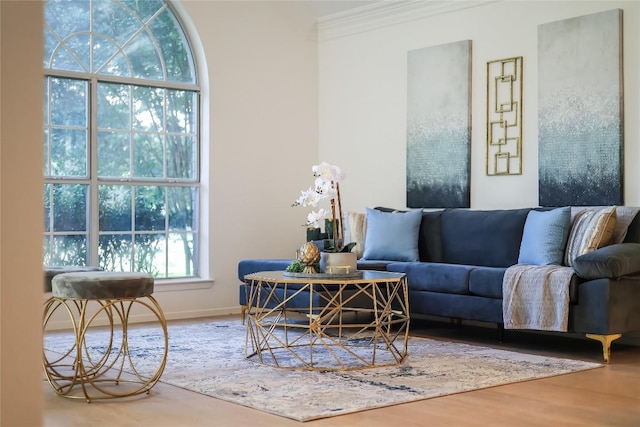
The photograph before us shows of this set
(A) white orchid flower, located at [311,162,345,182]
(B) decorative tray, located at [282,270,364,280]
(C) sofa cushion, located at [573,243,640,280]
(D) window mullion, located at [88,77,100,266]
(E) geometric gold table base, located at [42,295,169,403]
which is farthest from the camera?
(D) window mullion, located at [88,77,100,266]

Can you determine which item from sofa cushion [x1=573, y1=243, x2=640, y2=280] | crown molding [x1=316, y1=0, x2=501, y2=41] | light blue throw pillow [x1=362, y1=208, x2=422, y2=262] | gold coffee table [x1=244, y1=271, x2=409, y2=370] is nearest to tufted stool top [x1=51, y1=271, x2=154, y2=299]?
gold coffee table [x1=244, y1=271, x2=409, y2=370]

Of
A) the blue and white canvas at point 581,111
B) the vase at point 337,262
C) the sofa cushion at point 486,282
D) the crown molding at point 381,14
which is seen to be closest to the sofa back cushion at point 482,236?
the blue and white canvas at point 581,111

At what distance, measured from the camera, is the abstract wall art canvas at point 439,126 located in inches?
284

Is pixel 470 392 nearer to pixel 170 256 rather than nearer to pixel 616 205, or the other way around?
pixel 616 205

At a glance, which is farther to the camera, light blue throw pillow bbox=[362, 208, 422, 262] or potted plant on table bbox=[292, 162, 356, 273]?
light blue throw pillow bbox=[362, 208, 422, 262]

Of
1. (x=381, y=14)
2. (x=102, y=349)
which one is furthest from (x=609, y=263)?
(x=381, y=14)

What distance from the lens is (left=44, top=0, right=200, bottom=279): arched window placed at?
7016 mm

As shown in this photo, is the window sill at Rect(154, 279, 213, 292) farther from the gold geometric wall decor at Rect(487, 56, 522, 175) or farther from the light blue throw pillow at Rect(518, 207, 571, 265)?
the light blue throw pillow at Rect(518, 207, 571, 265)

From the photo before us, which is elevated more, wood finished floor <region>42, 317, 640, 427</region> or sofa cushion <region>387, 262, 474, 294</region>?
sofa cushion <region>387, 262, 474, 294</region>

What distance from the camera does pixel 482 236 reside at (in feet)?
21.9

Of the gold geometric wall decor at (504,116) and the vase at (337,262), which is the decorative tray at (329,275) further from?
the gold geometric wall decor at (504,116)

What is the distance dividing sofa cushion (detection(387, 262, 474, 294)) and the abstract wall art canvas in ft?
3.15

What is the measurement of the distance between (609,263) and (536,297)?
56 cm

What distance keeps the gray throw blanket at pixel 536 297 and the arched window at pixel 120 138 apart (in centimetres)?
323
